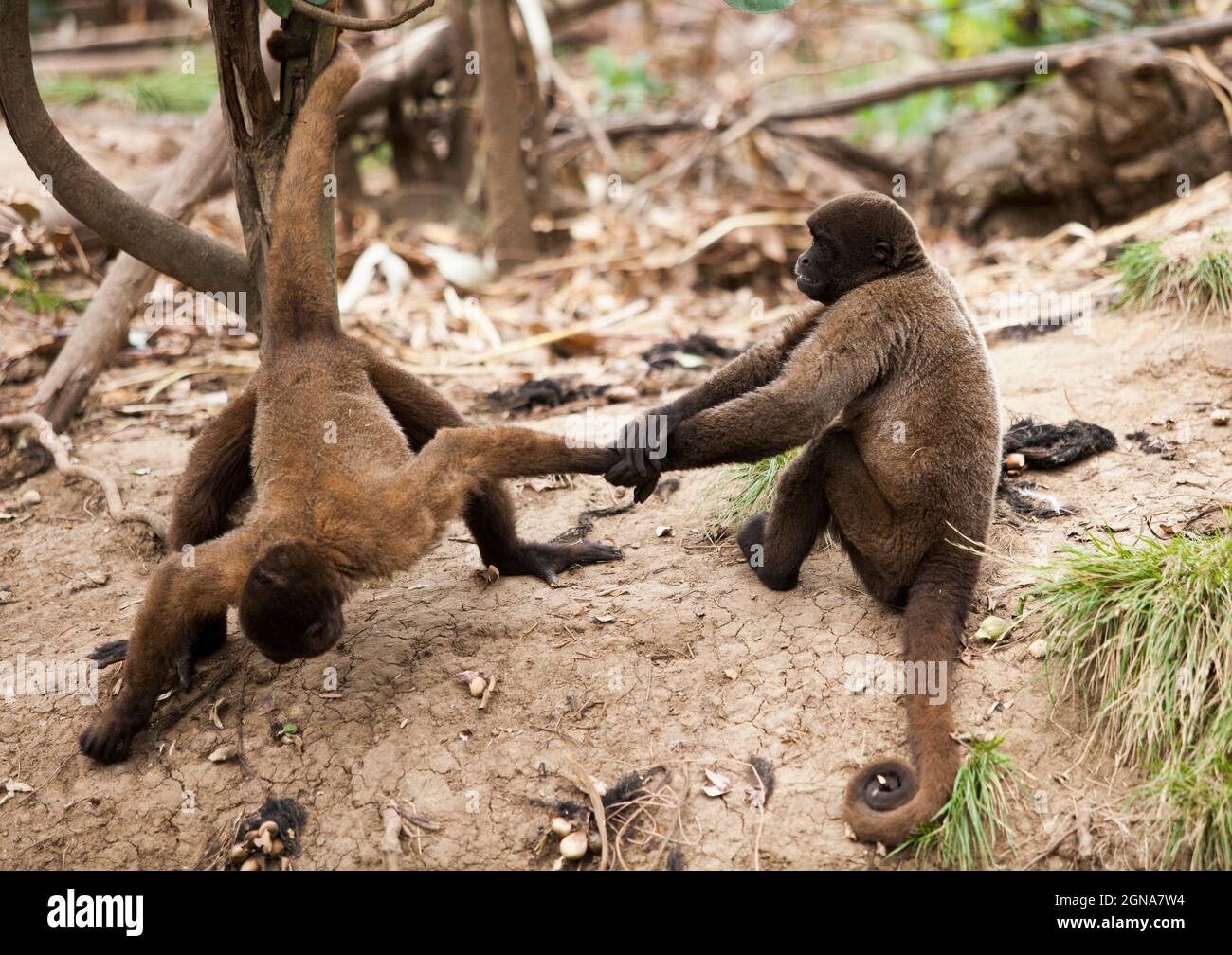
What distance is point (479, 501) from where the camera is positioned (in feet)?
17.9

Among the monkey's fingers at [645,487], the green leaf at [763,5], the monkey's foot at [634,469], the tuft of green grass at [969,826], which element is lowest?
the tuft of green grass at [969,826]

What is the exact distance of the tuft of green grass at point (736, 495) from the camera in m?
6.21

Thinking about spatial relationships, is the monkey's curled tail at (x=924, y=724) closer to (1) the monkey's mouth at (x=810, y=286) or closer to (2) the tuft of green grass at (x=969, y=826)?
(2) the tuft of green grass at (x=969, y=826)

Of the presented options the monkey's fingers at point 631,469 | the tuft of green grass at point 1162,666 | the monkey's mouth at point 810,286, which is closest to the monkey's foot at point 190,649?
the monkey's fingers at point 631,469

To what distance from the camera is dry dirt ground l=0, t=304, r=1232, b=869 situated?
14.6 ft

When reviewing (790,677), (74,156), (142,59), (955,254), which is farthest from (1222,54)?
(142,59)

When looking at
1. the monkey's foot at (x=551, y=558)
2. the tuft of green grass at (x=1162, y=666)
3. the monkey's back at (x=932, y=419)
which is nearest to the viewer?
the tuft of green grass at (x=1162, y=666)

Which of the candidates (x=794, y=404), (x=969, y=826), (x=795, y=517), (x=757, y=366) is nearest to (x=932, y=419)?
(x=794, y=404)

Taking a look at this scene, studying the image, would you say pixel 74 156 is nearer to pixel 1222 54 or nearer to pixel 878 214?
pixel 878 214

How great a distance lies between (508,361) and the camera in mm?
8781

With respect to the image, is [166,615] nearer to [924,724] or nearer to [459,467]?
[459,467]

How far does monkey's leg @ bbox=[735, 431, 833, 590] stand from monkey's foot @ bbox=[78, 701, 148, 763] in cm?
299

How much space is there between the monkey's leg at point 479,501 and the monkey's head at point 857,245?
1.87 metres

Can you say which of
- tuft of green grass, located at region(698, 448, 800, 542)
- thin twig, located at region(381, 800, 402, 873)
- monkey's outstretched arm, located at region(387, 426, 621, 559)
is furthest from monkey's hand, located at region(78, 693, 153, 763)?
tuft of green grass, located at region(698, 448, 800, 542)
